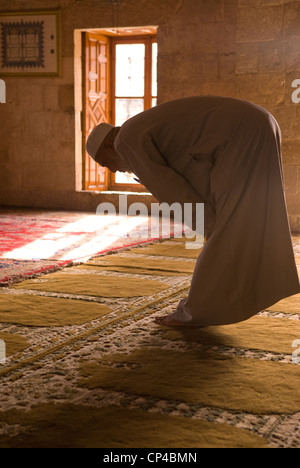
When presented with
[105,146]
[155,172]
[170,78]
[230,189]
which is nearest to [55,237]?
[170,78]

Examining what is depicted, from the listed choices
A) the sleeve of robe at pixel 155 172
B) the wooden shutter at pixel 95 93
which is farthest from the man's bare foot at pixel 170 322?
the wooden shutter at pixel 95 93

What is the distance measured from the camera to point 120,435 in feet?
5.59

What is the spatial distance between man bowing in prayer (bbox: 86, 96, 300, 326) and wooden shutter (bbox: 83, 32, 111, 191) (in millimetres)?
5325

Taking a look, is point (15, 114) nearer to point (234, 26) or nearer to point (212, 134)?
point (234, 26)

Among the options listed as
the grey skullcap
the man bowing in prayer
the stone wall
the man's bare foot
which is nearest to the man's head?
the grey skullcap

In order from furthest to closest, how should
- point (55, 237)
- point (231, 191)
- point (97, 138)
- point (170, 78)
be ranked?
point (170, 78), point (55, 237), point (97, 138), point (231, 191)

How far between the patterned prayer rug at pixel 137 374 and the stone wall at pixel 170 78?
3736 mm

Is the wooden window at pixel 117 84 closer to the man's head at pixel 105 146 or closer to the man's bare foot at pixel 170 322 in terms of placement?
the man's head at pixel 105 146

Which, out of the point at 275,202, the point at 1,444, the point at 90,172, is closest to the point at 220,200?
the point at 275,202

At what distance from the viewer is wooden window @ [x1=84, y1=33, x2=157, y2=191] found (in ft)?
26.6

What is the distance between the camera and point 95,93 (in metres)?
8.12

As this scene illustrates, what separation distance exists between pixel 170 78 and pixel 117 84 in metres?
1.56

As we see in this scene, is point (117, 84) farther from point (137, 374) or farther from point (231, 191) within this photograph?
point (137, 374)

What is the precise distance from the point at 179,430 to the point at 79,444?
29cm
